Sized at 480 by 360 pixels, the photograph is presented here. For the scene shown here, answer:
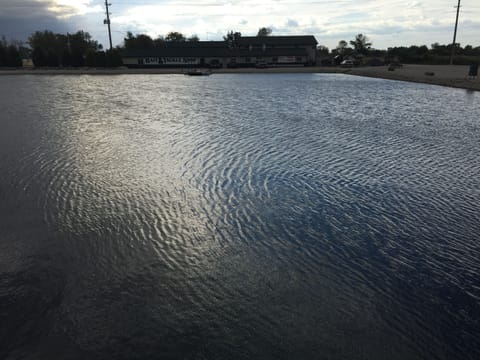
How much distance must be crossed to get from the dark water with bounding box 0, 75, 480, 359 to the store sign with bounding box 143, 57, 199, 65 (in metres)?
83.2

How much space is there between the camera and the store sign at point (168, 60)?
9619 centimetres

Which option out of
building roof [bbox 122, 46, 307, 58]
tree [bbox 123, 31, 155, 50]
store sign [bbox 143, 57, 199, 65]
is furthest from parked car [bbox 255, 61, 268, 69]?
tree [bbox 123, 31, 155, 50]

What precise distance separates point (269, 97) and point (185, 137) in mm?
20417

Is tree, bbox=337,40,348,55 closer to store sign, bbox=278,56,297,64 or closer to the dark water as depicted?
store sign, bbox=278,56,297,64

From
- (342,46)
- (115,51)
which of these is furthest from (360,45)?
(115,51)

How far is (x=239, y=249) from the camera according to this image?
8.41 meters

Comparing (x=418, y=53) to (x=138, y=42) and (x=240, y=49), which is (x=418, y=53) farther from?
(x=138, y=42)

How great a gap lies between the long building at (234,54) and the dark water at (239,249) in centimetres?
8375

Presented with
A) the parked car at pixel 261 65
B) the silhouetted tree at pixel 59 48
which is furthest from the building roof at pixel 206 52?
the silhouetted tree at pixel 59 48

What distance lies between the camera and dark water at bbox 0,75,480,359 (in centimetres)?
585

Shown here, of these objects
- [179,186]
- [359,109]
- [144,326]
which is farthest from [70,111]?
[144,326]

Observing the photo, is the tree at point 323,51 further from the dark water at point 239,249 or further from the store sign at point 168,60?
the dark water at point 239,249

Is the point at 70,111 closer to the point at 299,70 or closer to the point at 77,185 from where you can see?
the point at 77,185

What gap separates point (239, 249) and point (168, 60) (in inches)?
3795
